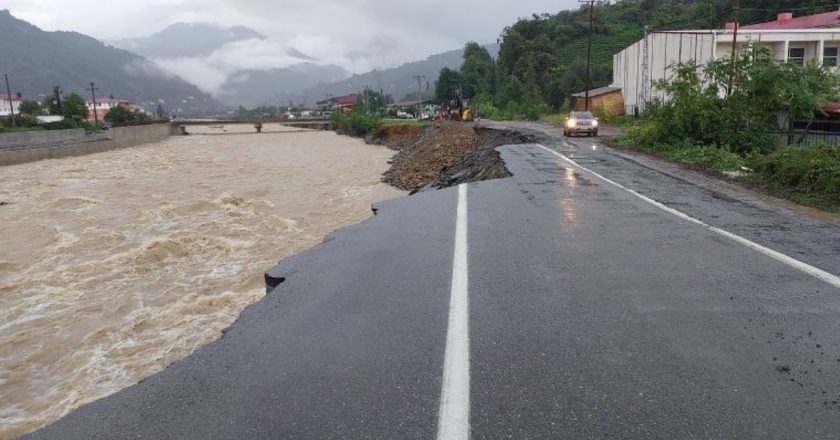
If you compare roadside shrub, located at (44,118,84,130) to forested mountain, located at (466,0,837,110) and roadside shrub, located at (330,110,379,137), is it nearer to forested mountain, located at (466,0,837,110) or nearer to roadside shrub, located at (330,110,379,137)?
roadside shrub, located at (330,110,379,137)

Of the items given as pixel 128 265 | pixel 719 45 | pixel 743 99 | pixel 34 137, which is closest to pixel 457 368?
pixel 128 265

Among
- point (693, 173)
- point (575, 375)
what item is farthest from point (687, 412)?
point (693, 173)

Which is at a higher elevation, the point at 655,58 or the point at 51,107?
the point at 51,107

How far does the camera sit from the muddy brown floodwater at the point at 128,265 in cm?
675

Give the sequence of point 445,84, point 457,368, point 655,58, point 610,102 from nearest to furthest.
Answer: point 457,368 < point 655,58 < point 610,102 < point 445,84

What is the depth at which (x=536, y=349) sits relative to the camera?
434 centimetres

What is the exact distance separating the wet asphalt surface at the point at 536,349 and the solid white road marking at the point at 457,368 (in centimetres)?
6

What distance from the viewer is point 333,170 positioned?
33969 mm

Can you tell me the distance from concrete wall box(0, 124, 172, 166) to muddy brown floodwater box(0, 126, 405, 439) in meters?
12.3

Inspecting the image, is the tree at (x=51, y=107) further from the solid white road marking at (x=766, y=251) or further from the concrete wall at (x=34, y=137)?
the solid white road marking at (x=766, y=251)

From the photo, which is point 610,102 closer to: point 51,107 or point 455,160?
point 455,160

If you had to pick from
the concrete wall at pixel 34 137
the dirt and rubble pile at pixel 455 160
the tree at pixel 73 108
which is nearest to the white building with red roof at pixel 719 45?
the dirt and rubble pile at pixel 455 160

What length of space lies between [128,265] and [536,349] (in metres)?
10.4

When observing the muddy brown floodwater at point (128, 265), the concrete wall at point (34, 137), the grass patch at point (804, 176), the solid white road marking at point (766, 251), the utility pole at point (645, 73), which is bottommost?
the muddy brown floodwater at point (128, 265)
